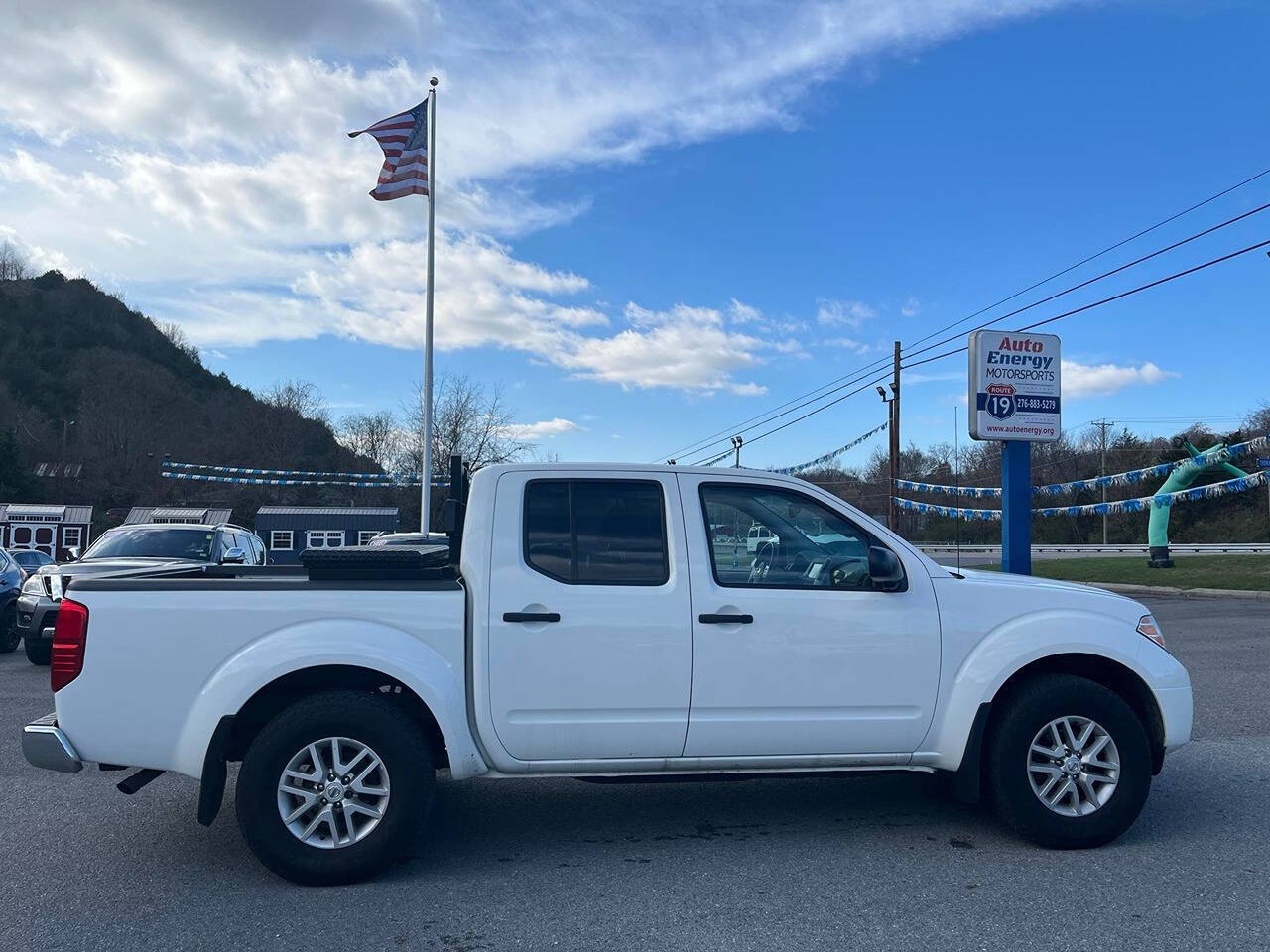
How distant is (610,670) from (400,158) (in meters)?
19.3

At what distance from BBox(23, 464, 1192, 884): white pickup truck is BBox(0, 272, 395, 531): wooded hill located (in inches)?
1786

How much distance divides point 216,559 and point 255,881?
924 cm

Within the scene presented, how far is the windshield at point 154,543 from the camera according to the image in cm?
1271

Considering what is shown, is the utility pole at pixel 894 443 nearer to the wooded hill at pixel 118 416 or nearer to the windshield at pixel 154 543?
the windshield at pixel 154 543

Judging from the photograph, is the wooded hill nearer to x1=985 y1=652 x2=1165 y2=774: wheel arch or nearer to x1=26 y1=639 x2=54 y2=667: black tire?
x1=26 y1=639 x2=54 y2=667: black tire

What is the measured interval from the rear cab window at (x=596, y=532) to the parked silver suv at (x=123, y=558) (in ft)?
25.0

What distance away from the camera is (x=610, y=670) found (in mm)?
4668

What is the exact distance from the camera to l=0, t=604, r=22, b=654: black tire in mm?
13125

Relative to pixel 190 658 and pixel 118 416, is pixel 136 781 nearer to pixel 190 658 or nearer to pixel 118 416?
pixel 190 658

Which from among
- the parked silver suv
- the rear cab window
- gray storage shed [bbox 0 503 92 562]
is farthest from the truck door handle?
gray storage shed [bbox 0 503 92 562]

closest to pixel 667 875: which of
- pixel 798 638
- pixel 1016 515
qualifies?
pixel 798 638

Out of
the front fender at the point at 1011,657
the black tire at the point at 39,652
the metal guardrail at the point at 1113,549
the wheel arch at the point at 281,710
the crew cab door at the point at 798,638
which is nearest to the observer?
the wheel arch at the point at 281,710

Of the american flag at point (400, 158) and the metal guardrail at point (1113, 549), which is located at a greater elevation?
the american flag at point (400, 158)

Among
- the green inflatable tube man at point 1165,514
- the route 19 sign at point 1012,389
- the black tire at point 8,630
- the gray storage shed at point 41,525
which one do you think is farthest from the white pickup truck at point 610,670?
the gray storage shed at point 41,525
